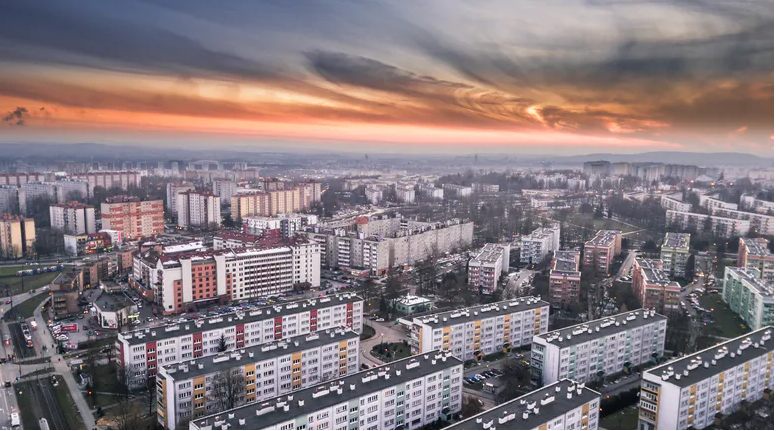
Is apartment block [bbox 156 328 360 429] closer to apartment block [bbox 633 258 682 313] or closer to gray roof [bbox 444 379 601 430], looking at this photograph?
gray roof [bbox 444 379 601 430]

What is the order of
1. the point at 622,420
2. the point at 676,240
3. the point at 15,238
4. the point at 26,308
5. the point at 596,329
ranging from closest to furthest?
the point at 622,420, the point at 596,329, the point at 26,308, the point at 676,240, the point at 15,238

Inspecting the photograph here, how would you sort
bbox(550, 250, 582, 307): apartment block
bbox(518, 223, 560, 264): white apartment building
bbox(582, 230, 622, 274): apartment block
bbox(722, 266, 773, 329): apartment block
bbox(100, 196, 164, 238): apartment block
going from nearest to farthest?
1. bbox(722, 266, 773, 329): apartment block
2. bbox(550, 250, 582, 307): apartment block
3. bbox(582, 230, 622, 274): apartment block
4. bbox(518, 223, 560, 264): white apartment building
5. bbox(100, 196, 164, 238): apartment block

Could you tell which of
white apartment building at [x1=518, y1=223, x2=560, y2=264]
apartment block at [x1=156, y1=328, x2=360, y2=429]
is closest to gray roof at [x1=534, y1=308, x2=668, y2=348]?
apartment block at [x1=156, y1=328, x2=360, y2=429]

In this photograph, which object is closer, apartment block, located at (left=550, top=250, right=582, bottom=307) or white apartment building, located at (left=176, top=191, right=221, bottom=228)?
apartment block, located at (left=550, top=250, right=582, bottom=307)

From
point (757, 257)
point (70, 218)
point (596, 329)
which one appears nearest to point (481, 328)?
point (596, 329)

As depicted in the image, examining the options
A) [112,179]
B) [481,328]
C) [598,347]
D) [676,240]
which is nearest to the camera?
[598,347]

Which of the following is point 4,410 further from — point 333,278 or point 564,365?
point 333,278

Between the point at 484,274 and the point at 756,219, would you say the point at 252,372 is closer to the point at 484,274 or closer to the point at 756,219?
the point at 484,274

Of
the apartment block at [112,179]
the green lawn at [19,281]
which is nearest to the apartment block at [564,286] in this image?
the green lawn at [19,281]
